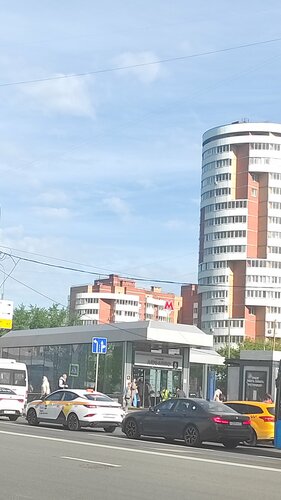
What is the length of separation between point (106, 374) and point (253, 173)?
91183 millimetres

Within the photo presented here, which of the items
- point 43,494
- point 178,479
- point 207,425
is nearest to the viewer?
point 43,494

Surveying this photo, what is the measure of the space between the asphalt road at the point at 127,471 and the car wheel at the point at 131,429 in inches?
46.5

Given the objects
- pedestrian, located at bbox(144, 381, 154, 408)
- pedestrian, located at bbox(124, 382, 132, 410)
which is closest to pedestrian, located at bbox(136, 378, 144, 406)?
pedestrian, located at bbox(144, 381, 154, 408)

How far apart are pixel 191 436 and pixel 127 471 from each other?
7.22m

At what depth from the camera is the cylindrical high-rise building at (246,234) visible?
129 metres

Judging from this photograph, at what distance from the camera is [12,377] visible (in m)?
31.5

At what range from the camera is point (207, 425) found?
1977cm

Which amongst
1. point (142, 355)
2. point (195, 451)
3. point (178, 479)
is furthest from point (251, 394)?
point (178, 479)

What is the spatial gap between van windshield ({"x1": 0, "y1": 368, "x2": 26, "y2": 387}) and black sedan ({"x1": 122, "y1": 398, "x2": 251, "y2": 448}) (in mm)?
10929

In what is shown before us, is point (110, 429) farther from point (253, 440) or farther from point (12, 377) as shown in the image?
point (12, 377)

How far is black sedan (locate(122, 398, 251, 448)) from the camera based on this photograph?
1980 cm

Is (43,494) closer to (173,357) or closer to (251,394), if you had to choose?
(251,394)

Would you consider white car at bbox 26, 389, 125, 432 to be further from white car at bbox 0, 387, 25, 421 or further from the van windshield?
the van windshield

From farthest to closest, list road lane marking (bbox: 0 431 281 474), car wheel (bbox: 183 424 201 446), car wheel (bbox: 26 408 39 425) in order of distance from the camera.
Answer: car wheel (bbox: 26 408 39 425)
car wheel (bbox: 183 424 201 446)
road lane marking (bbox: 0 431 281 474)
